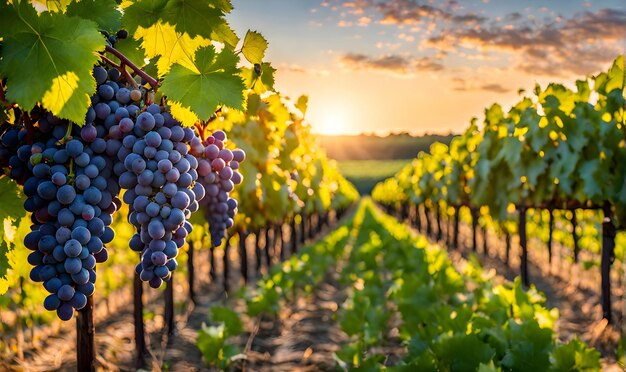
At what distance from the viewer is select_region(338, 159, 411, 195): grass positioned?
10844 centimetres

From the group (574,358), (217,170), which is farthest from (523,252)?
(217,170)

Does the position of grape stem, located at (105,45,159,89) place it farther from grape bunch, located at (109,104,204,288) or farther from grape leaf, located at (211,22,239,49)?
grape leaf, located at (211,22,239,49)

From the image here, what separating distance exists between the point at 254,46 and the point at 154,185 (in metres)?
0.85

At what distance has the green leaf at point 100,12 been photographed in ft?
7.43

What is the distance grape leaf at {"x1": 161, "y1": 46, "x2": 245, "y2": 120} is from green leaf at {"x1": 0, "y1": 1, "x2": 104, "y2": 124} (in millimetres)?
298

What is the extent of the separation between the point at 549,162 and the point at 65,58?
8.64 m

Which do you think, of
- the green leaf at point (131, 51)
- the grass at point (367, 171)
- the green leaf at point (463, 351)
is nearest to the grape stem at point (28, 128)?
the green leaf at point (131, 51)

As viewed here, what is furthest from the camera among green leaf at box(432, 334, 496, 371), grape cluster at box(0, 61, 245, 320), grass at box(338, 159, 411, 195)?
grass at box(338, 159, 411, 195)

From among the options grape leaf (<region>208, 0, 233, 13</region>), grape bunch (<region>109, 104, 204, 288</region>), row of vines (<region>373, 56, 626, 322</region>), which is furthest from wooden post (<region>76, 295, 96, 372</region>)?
row of vines (<region>373, 56, 626, 322</region>)

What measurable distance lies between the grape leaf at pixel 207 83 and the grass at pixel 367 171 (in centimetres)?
10438

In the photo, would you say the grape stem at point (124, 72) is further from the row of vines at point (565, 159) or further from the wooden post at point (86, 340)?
the row of vines at point (565, 159)

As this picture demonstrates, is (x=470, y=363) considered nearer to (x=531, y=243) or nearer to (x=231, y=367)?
(x=231, y=367)

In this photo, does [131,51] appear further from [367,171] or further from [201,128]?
[367,171]

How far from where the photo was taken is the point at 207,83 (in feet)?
7.30
